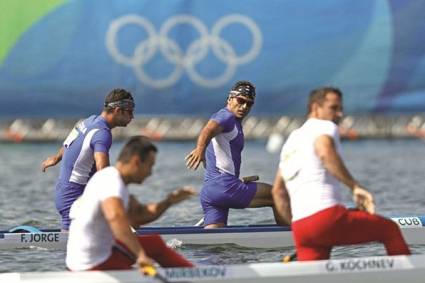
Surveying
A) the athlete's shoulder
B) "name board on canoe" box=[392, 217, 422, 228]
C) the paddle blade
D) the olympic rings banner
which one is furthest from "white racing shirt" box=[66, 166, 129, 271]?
the olympic rings banner

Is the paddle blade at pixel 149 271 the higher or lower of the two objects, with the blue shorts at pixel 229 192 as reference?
lower

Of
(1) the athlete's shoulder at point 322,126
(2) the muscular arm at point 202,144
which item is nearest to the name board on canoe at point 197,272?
(1) the athlete's shoulder at point 322,126

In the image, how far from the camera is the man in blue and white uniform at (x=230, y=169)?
15.9 meters

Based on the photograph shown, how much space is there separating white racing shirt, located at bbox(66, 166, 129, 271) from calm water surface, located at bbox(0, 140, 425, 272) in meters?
3.67

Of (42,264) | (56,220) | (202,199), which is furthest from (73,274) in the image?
(56,220)

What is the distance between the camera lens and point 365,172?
3106 cm

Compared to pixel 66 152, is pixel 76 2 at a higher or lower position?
higher

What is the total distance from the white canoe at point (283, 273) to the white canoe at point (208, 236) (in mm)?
4233

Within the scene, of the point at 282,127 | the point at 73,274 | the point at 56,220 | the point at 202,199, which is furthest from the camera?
the point at 282,127

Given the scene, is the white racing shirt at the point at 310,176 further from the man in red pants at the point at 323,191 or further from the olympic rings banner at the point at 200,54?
the olympic rings banner at the point at 200,54

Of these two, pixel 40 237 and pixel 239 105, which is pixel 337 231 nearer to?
pixel 239 105

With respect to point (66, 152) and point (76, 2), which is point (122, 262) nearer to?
point (66, 152)

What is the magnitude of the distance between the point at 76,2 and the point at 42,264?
16.4m

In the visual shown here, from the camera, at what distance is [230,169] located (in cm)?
1620
